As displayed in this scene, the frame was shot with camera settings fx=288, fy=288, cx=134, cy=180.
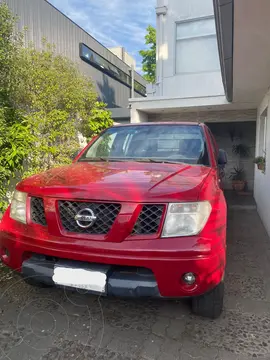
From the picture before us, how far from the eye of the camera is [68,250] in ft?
6.41

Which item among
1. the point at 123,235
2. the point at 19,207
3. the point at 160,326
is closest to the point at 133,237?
the point at 123,235

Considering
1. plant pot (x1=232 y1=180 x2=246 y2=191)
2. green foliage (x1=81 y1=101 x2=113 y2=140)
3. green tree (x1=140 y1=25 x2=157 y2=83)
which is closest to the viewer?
green foliage (x1=81 y1=101 x2=113 y2=140)

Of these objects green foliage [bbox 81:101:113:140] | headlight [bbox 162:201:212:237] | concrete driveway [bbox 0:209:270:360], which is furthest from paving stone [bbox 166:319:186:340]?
A: green foliage [bbox 81:101:113:140]

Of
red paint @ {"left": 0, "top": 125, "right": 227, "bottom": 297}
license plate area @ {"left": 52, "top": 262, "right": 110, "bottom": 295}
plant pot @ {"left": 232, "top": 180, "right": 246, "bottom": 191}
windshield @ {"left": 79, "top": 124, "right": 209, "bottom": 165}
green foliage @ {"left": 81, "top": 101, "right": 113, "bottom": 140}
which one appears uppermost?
green foliage @ {"left": 81, "top": 101, "right": 113, "bottom": 140}

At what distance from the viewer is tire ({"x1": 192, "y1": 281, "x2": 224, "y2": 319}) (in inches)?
86.3

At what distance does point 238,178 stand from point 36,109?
22.2 ft

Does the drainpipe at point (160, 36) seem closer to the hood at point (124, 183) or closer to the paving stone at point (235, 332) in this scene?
the hood at point (124, 183)

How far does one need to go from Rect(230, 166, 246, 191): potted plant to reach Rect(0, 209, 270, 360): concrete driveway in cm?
685

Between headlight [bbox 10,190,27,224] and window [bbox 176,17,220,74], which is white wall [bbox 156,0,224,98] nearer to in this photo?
window [bbox 176,17,220,74]

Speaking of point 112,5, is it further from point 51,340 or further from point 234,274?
point 51,340

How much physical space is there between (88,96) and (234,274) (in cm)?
582

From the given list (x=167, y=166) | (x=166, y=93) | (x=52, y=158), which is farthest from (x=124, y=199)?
(x=166, y=93)

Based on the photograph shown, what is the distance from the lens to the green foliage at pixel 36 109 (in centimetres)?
484

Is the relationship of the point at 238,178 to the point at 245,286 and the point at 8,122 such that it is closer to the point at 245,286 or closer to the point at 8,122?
the point at 245,286
